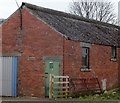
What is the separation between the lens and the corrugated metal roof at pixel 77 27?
25.6 metres

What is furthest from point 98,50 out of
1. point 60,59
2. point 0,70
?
point 0,70

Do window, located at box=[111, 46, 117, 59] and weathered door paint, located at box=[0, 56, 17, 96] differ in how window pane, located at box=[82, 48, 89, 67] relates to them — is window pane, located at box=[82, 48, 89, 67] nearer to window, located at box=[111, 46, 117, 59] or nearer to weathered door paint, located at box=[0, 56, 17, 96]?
window, located at box=[111, 46, 117, 59]

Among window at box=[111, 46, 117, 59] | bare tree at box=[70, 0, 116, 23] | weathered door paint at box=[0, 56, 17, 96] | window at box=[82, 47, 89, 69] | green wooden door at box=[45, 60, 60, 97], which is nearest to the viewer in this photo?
green wooden door at box=[45, 60, 60, 97]

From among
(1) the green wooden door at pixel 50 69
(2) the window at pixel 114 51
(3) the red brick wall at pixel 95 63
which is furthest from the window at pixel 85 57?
(2) the window at pixel 114 51

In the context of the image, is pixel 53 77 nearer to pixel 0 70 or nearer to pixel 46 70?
pixel 46 70

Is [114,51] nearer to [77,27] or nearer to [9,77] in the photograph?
[77,27]

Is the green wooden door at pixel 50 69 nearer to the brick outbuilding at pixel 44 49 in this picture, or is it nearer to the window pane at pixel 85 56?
the brick outbuilding at pixel 44 49

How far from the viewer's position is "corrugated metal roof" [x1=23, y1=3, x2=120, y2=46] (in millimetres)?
25641

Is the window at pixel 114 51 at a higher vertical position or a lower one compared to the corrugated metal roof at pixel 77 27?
lower

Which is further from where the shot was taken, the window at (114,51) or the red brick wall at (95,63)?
the window at (114,51)

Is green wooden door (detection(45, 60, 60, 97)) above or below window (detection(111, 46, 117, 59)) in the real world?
below

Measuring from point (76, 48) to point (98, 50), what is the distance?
10.0 ft

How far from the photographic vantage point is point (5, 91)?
2562 cm

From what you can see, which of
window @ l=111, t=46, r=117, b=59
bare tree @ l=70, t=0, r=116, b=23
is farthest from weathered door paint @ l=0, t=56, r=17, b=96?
bare tree @ l=70, t=0, r=116, b=23
